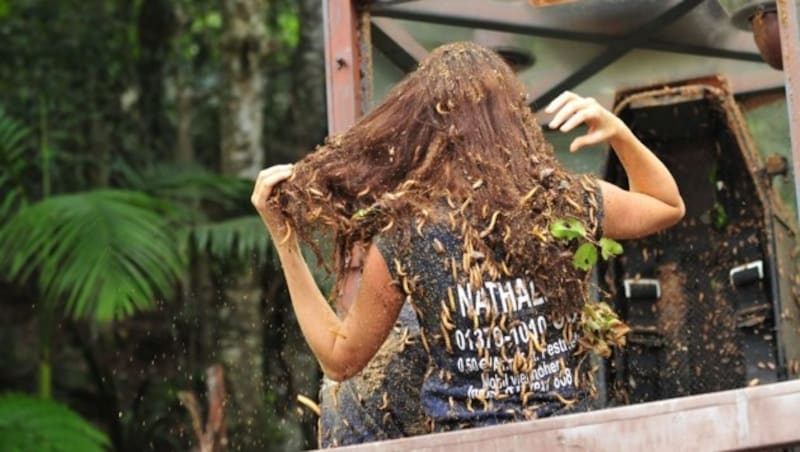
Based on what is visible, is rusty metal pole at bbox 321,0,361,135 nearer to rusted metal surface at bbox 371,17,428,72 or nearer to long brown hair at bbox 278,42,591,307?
rusted metal surface at bbox 371,17,428,72

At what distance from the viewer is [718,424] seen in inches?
106

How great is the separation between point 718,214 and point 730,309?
15.1 inches

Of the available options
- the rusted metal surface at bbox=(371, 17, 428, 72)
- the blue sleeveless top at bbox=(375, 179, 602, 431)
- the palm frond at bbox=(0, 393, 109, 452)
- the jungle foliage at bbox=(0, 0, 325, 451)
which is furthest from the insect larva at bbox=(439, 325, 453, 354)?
the palm frond at bbox=(0, 393, 109, 452)

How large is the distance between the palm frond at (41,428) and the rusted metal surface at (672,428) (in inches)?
205

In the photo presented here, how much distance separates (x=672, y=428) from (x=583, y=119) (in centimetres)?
84

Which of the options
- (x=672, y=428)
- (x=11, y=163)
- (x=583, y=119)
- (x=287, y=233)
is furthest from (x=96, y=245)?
(x=672, y=428)

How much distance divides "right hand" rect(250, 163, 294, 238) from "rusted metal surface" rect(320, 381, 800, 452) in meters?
0.90

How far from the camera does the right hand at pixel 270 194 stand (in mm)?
3504

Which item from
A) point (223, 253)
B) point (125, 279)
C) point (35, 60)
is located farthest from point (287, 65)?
point (125, 279)

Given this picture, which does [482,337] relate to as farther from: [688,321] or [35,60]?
[35,60]

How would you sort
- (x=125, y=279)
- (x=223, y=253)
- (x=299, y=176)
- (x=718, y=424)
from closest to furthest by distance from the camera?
(x=718, y=424) < (x=299, y=176) < (x=125, y=279) < (x=223, y=253)

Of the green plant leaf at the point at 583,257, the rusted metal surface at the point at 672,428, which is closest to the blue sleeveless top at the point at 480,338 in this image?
the green plant leaf at the point at 583,257

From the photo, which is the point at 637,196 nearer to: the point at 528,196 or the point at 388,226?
the point at 528,196

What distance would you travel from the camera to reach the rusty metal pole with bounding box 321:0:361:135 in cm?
474
